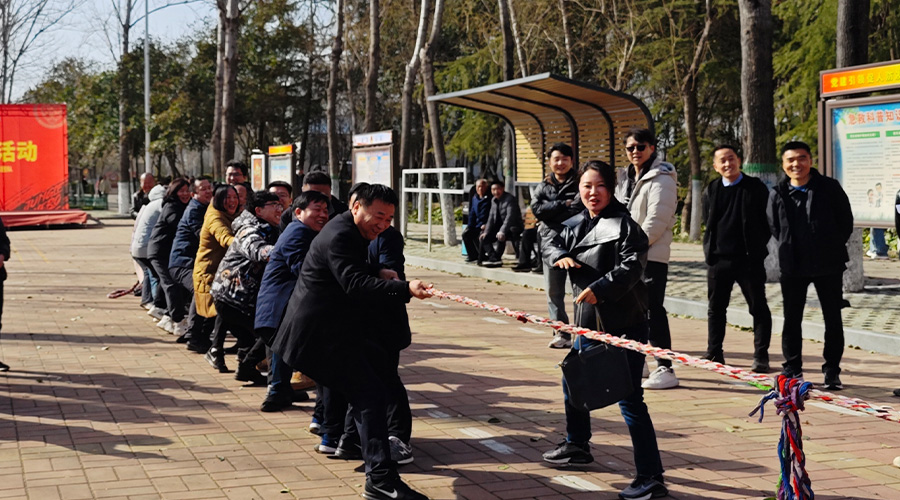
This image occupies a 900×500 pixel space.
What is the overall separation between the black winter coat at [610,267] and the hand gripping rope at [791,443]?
1.24m

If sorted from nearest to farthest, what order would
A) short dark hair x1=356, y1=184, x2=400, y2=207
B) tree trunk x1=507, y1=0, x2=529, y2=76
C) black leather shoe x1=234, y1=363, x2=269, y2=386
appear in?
short dark hair x1=356, y1=184, x2=400, y2=207
black leather shoe x1=234, y1=363, x2=269, y2=386
tree trunk x1=507, y1=0, x2=529, y2=76

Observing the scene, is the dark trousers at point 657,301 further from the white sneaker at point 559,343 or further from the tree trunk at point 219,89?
the tree trunk at point 219,89

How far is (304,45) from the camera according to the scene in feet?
167

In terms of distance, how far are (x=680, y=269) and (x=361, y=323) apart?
12306 millimetres

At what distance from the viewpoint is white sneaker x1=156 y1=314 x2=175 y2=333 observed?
11250mm

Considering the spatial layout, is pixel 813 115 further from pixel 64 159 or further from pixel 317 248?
pixel 64 159

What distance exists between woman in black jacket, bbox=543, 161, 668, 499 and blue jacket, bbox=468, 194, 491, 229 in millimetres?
13004

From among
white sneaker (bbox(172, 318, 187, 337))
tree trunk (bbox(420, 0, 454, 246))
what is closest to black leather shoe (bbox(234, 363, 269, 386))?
white sneaker (bbox(172, 318, 187, 337))

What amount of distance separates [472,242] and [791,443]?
585 inches

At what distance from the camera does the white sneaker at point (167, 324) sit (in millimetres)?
11250

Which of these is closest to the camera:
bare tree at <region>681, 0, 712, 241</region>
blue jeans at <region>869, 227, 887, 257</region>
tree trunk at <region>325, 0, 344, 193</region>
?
blue jeans at <region>869, 227, 887, 257</region>

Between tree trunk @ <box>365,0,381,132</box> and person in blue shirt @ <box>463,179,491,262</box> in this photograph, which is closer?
person in blue shirt @ <box>463,179,491,262</box>

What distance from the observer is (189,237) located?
1045 centimetres

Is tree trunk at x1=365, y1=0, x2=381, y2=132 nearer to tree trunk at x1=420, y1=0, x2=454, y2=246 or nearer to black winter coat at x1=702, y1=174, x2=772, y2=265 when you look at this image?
tree trunk at x1=420, y1=0, x2=454, y2=246
